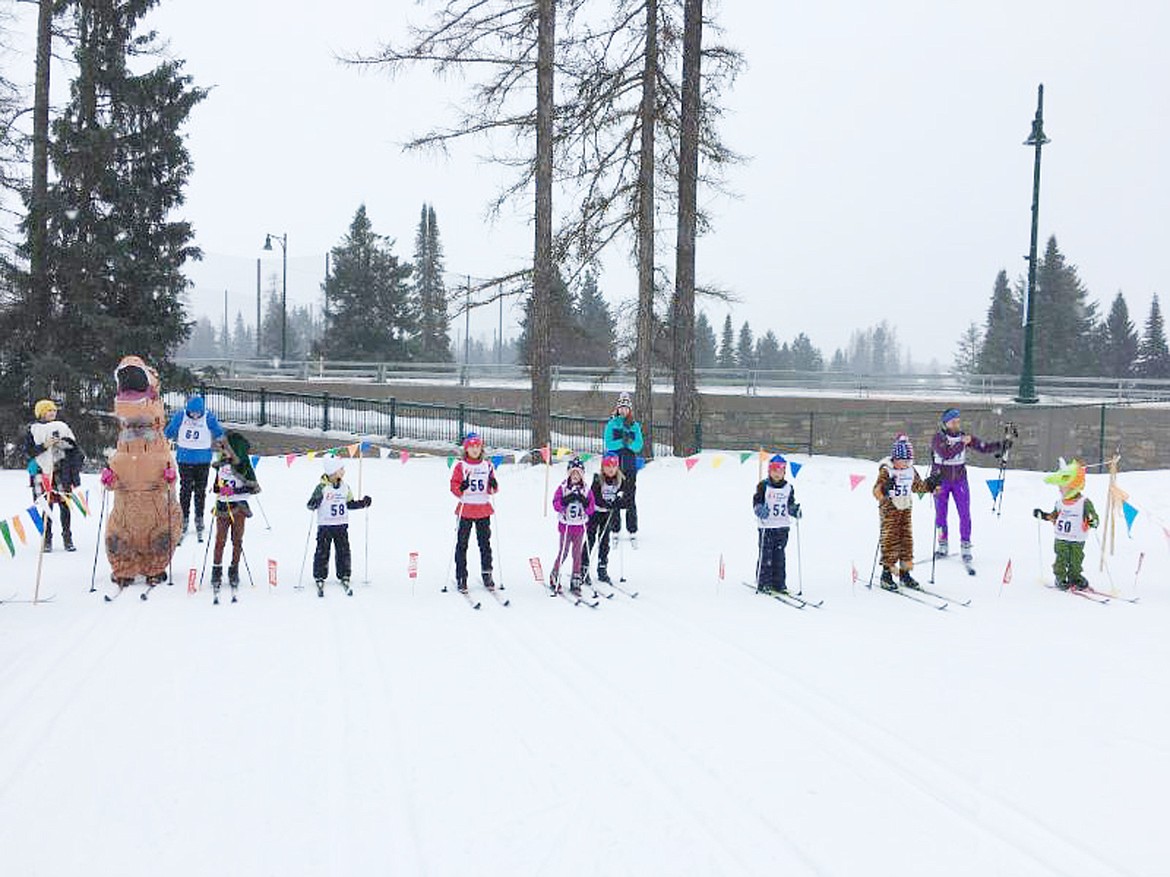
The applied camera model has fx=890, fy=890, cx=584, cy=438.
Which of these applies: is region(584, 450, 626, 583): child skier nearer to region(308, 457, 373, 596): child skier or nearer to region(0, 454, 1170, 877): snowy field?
region(0, 454, 1170, 877): snowy field

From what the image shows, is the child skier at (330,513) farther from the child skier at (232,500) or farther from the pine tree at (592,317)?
the pine tree at (592,317)

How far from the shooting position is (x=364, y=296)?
159ft

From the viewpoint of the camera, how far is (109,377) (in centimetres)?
2036

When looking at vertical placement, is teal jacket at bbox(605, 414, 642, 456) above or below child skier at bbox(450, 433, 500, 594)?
above

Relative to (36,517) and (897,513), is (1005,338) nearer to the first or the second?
(897,513)

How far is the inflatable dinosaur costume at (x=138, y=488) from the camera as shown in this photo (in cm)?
901

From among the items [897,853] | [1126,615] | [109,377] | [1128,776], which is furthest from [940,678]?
[109,377]

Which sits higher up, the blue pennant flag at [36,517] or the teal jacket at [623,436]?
the teal jacket at [623,436]

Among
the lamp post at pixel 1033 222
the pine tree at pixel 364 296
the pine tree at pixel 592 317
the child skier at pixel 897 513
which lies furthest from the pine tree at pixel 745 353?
the child skier at pixel 897 513

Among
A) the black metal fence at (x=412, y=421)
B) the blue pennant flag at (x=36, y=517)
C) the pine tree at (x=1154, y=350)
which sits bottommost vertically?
the blue pennant flag at (x=36, y=517)

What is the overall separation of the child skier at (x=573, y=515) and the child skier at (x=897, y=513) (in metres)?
3.14

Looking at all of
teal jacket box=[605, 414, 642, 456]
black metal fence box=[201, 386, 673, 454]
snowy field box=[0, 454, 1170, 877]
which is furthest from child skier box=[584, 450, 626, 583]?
black metal fence box=[201, 386, 673, 454]

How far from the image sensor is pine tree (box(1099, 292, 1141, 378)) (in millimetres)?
61344

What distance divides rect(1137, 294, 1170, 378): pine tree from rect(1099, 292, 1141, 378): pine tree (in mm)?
489
